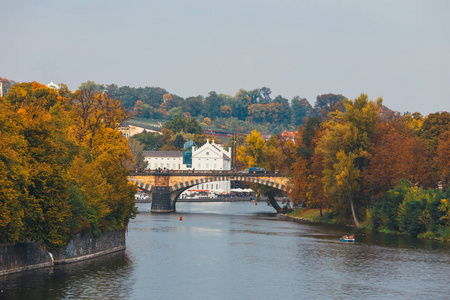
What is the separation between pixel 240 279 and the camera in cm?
6750

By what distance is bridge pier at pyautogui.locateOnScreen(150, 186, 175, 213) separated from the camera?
164000mm

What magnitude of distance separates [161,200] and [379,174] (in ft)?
210

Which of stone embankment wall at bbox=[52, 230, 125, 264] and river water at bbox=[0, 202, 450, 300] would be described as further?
stone embankment wall at bbox=[52, 230, 125, 264]

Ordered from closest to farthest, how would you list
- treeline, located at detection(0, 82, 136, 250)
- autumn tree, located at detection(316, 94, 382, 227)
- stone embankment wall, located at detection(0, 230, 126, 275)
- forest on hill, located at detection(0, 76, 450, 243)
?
1. treeline, located at detection(0, 82, 136, 250)
2. stone embankment wall, located at detection(0, 230, 126, 275)
3. forest on hill, located at detection(0, 76, 450, 243)
4. autumn tree, located at detection(316, 94, 382, 227)

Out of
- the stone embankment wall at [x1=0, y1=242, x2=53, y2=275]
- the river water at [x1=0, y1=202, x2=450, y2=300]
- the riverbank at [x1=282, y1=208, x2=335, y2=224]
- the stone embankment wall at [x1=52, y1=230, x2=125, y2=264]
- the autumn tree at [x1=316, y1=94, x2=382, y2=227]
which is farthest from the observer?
the riverbank at [x1=282, y1=208, x2=335, y2=224]

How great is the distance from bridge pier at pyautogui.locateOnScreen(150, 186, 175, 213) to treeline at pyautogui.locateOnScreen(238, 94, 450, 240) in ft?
127

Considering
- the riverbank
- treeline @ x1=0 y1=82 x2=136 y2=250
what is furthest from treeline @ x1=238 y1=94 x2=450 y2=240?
treeline @ x1=0 y1=82 x2=136 y2=250

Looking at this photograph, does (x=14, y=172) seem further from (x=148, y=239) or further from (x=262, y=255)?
(x=148, y=239)

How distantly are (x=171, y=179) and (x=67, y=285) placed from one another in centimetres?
10551

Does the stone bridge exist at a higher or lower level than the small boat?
higher

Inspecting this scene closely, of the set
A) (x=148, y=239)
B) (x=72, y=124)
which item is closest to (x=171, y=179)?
(x=72, y=124)

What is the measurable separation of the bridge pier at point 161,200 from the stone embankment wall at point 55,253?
257 feet

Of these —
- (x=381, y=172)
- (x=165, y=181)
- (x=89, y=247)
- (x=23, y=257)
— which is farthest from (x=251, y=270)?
(x=165, y=181)

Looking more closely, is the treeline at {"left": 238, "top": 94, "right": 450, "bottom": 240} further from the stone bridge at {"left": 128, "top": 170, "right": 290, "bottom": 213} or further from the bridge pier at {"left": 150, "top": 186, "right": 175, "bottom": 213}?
the bridge pier at {"left": 150, "top": 186, "right": 175, "bottom": 213}
